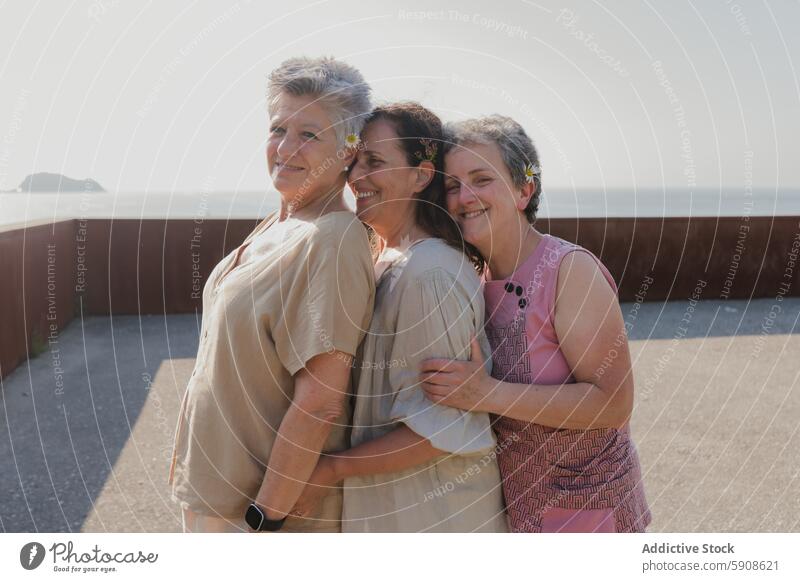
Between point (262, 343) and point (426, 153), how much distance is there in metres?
0.72

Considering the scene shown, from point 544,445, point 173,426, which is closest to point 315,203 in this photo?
point 544,445

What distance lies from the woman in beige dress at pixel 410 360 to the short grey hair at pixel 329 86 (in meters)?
0.13

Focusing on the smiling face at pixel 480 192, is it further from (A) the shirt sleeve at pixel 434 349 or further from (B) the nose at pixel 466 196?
(A) the shirt sleeve at pixel 434 349

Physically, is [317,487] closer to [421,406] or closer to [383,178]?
[421,406]

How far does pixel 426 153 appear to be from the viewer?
79.8 inches

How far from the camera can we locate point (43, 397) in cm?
596

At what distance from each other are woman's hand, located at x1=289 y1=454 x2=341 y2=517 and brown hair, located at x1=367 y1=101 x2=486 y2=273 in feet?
2.23

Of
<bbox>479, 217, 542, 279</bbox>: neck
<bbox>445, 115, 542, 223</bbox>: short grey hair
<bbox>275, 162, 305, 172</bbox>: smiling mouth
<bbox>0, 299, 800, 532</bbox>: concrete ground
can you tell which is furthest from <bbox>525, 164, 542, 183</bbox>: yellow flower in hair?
<bbox>0, 299, 800, 532</bbox>: concrete ground

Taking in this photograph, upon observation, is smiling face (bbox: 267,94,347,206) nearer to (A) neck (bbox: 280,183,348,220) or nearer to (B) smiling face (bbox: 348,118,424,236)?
(A) neck (bbox: 280,183,348,220)

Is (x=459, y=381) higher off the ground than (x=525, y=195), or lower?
lower

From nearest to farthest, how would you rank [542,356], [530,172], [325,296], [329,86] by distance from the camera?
[325,296]
[329,86]
[542,356]
[530,172]

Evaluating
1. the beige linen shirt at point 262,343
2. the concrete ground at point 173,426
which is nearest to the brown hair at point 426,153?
the beige linen shirt at point 262,343

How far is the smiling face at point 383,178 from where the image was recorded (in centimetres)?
198

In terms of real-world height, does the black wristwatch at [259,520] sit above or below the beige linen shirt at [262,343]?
below
